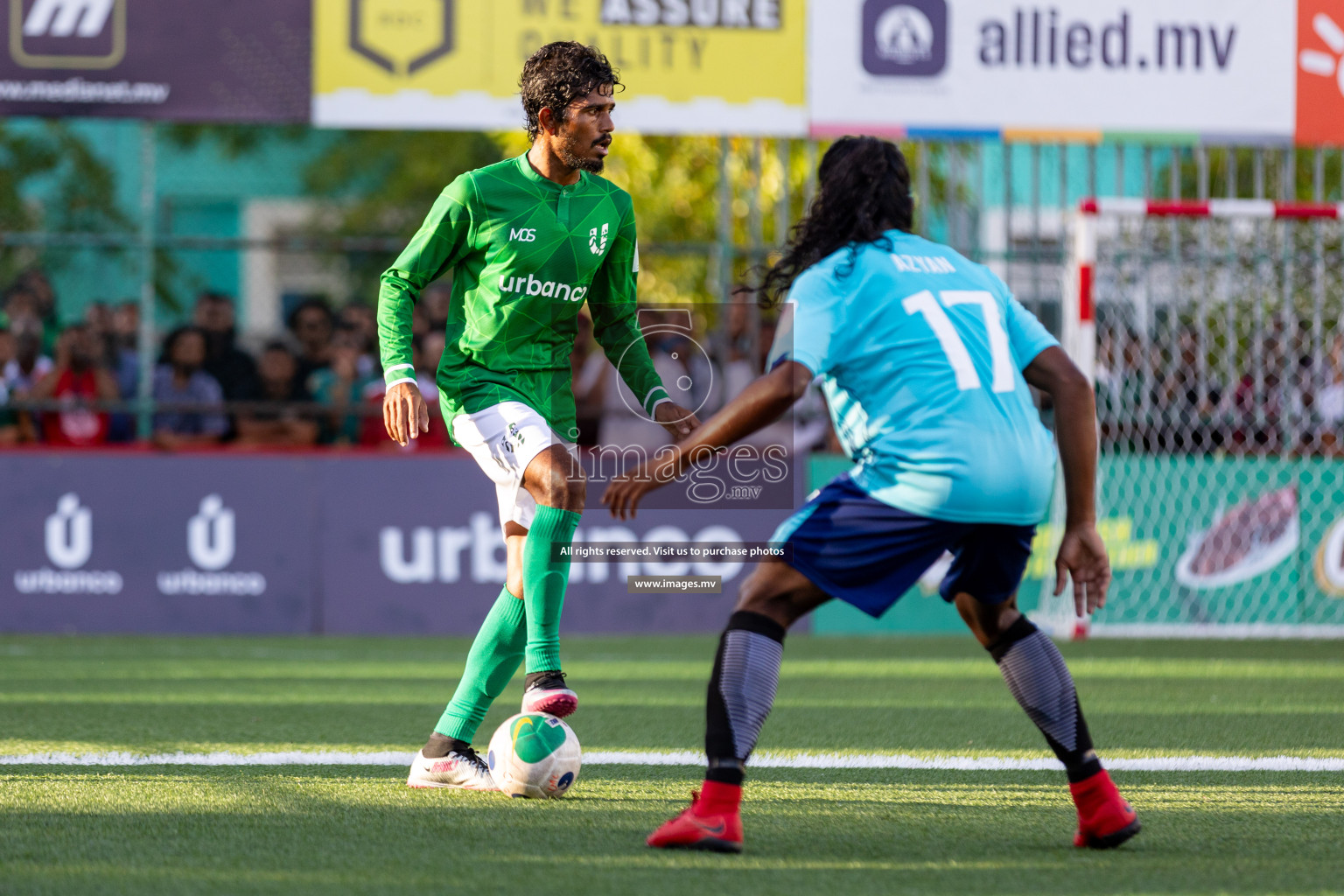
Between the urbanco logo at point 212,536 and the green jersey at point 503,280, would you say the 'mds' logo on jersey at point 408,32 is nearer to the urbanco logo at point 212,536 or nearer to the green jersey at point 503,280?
the urbanco logo at point 212,536

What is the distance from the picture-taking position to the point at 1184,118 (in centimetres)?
1099

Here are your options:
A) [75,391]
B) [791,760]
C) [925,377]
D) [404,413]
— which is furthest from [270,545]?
[925,377]

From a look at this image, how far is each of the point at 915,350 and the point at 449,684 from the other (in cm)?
479

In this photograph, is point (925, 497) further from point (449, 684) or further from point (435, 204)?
point (449, 684)

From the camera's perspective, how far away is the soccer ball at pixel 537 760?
4.91 m

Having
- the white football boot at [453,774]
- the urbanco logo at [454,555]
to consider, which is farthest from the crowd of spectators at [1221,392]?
the white football boot at [453,774]

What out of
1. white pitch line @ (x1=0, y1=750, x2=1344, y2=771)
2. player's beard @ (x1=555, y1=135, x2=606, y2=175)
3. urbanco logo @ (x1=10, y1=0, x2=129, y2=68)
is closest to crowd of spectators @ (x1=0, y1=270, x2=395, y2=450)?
urbanco logo @ (x1=10, y1=0, x2=129, y2=68)

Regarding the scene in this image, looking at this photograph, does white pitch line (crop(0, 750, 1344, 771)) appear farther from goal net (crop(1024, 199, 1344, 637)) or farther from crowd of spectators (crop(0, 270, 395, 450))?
crowd of spectators (crop(0, 270, 395, 450))

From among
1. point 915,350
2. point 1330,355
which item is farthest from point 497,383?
point 1330,355

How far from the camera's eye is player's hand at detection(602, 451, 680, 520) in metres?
3.94

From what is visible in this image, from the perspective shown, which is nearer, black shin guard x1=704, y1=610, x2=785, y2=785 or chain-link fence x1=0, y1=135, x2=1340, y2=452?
black shin guard x1=704, y1=610, x2=785, y2=785

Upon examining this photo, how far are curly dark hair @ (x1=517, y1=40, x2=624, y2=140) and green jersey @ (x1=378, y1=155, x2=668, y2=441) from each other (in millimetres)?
222

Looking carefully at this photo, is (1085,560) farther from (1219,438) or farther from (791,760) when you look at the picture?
(1219,438)

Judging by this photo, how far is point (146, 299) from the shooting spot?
36.2 feet
